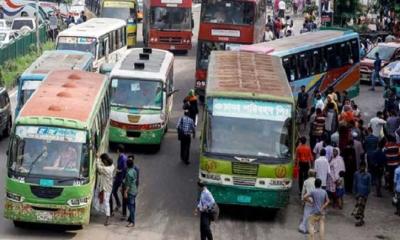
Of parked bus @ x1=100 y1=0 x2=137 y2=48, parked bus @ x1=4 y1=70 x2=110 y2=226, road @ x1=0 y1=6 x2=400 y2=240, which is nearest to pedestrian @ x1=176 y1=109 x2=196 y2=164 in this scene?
road @ x1=0 y1=6 x2=400 y2=240

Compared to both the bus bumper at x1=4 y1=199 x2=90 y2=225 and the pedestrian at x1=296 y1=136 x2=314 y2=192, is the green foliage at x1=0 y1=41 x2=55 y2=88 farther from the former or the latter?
the bus bumper at x1=4 y1=199 x2=90 y2=225

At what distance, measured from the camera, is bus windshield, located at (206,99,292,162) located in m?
21.9

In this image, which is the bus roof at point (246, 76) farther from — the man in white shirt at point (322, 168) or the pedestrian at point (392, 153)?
the pedestrian at point (392, 153)

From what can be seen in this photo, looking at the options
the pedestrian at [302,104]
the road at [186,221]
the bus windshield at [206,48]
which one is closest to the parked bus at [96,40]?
the bus windshield at [206,48]

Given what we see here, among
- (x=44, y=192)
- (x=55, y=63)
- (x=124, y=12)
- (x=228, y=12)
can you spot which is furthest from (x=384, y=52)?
(x=44, y=192)

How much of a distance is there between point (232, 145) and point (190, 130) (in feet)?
17.4

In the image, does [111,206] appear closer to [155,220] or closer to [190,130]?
[155,220]

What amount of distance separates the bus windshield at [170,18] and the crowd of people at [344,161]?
19958 millimetres

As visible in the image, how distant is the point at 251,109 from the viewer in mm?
22422

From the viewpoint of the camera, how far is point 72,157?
20.2 meters

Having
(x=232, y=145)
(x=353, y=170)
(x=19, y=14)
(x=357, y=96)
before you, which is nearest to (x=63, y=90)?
(x=232, y=145)

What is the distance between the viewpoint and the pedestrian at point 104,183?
20984mm

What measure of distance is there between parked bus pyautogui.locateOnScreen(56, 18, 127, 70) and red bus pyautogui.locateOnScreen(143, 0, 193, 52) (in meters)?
6.09

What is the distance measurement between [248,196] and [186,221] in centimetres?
144
